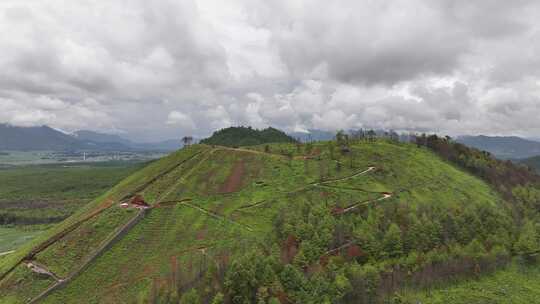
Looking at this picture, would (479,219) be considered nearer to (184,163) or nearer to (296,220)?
(296,220)

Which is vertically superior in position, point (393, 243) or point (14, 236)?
point (393, 243)

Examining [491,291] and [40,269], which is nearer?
[491,291]

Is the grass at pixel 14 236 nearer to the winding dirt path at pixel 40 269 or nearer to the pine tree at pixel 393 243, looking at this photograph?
the winding dirt path at pixel 40 269

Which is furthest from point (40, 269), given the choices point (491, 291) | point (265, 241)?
point (491, 291)

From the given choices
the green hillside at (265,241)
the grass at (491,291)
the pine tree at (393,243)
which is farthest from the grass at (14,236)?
the grass at (491,291)

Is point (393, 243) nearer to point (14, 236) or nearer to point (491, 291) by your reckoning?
point (491, 291)

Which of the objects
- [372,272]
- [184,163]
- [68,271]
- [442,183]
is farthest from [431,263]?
[184,163]
